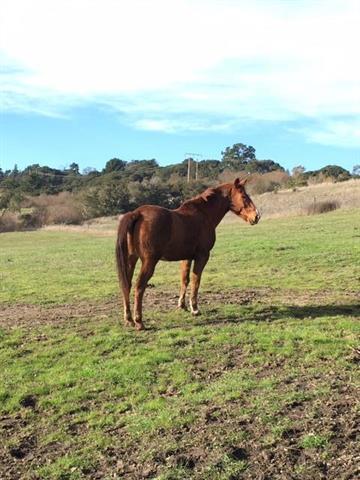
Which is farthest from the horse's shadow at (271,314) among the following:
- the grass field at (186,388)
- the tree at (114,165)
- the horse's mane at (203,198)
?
the tree at (114,165)

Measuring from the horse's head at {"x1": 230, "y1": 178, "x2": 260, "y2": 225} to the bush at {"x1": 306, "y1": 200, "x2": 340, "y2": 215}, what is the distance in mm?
37209

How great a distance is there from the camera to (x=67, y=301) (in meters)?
12.7

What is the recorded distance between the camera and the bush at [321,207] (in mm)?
47125

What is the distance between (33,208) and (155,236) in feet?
229

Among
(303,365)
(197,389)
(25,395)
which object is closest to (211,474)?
(197,389)

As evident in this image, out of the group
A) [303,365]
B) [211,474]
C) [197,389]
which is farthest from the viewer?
[303,365]

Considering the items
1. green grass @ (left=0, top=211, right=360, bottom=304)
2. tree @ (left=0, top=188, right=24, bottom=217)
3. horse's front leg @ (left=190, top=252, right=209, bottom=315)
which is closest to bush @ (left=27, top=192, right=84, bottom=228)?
tree @ (left=0, top=188, right=24, bottom=217)

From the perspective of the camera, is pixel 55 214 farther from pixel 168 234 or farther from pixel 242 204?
pixel 168 234

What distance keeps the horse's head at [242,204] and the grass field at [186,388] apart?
5.70ft

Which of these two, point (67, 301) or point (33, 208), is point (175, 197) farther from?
point (67, 301)

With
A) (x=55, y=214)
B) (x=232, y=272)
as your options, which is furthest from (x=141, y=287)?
(x=55, y=214)

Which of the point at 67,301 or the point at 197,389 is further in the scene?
the point at 67,301

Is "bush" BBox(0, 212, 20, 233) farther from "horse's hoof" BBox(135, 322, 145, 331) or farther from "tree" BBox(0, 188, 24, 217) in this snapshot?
"horse's hoof" BBox(135, 322, 145, 331)

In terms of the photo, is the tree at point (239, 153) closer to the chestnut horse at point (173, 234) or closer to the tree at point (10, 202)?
the tree at point (10, 202)
